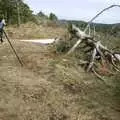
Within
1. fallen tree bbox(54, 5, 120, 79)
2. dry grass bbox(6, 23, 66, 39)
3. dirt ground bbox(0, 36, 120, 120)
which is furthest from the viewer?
dry grass bbox(6, 23, 66, 39)

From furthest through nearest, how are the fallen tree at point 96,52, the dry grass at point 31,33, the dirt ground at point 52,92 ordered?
the dry grass at point 31,33
the fallen tree at point 96,52
the dirt ground at point 52,92

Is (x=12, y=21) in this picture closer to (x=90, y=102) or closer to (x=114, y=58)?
(x=114, y=58)

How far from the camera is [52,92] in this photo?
12.1 metres

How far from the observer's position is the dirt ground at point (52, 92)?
10.7 m

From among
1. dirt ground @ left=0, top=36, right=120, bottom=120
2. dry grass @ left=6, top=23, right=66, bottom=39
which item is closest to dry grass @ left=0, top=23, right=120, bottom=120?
dirt ground @ left=0, top=36, right=120, bottom=120

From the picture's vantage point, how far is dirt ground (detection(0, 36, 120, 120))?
35.2 feet

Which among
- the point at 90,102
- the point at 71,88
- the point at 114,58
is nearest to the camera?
Answer: the point at 90,102

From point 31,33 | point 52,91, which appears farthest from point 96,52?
point 31,33

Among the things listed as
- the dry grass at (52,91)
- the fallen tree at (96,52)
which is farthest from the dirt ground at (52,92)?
the fallen tree at (96,52)

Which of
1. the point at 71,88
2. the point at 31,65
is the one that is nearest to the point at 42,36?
the point at 31,65

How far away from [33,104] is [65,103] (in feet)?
3.21

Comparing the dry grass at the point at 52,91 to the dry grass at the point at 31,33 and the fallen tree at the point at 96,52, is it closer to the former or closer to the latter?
the fallen tree at the point at 96,52

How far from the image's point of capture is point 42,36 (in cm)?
2947

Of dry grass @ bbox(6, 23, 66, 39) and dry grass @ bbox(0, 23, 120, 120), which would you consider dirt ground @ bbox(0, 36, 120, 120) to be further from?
dry grass @ bbox(6, 23, 66, 39)
